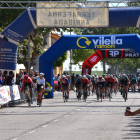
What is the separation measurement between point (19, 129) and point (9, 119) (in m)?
2.69

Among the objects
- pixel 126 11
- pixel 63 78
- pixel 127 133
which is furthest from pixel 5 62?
pixel 127 133

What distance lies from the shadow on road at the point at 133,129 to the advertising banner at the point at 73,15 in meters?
8.08

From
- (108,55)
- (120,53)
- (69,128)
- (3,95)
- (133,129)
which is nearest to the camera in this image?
(133,129)

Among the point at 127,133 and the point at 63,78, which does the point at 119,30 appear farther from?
the point at 127,133

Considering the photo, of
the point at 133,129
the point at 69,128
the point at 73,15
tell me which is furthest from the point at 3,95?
the point at 133,129

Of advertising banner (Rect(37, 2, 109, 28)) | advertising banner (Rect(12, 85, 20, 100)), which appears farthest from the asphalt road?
advertising banner (Rect(37, 2, 109, 28))

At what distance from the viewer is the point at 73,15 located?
64.5 feet

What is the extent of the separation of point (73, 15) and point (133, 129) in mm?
10537

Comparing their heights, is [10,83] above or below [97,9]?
below

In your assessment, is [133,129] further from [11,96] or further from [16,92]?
[16,92]

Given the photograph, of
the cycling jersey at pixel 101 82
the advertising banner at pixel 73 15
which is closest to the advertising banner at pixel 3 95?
the advertising banner at pixel 73 15

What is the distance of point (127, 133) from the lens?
9445mm

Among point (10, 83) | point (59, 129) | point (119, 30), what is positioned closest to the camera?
point (59, 129)

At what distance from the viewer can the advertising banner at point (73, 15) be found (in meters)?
19.5
